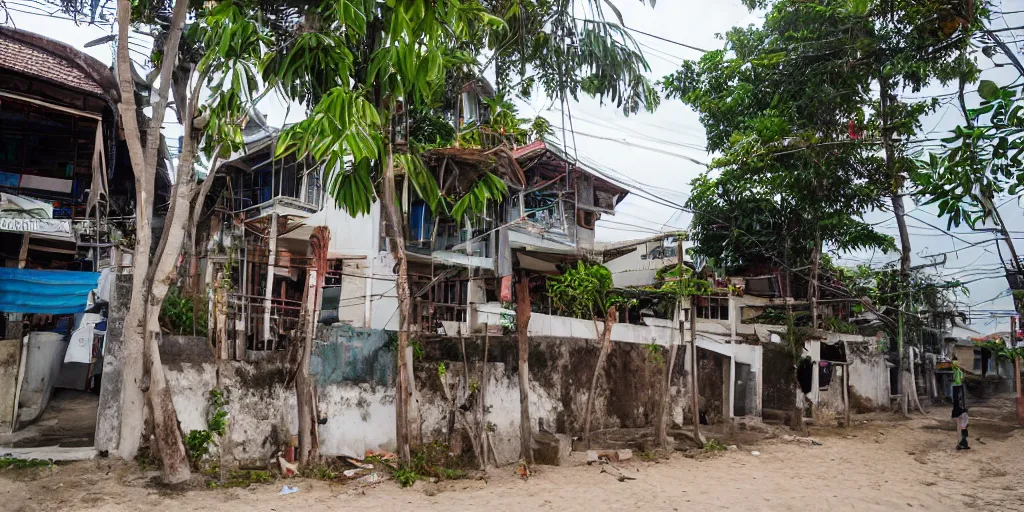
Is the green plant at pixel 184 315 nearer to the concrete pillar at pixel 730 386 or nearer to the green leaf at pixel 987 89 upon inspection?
the green leaf at pixel 987 89

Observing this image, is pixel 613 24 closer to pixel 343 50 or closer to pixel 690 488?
pixel 343 50

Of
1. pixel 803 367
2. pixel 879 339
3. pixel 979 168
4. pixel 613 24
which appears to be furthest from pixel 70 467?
pixel 879 339

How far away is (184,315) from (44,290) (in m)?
3.47

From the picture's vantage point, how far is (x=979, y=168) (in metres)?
5.54

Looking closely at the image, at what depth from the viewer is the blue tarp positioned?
10.7 meters

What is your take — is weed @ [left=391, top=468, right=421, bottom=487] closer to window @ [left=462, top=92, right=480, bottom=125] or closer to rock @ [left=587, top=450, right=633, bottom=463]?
rock @ [left=587, top=450, right=633, bottom=463]

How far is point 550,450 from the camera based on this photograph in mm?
11344

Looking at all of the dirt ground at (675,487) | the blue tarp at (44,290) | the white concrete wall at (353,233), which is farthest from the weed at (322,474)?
the white concrete wall at (353,233)

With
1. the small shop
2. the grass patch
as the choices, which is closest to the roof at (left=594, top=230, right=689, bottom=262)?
the small shop

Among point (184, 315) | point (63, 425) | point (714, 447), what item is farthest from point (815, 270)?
point (63, 425)

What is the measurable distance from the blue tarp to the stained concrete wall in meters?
3.75

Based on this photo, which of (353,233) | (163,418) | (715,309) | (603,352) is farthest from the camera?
(715,309)

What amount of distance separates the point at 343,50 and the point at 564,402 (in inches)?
310

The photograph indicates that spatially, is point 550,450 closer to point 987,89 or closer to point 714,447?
point 714,447
